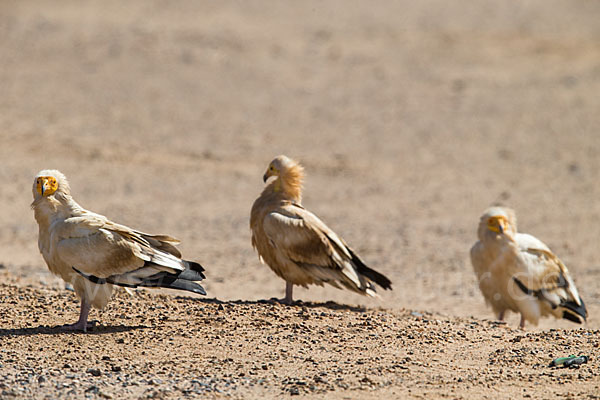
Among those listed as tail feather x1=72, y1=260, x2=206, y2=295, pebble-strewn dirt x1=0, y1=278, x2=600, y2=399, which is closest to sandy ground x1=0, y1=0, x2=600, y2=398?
pebble-strewn dirt x1=0, y1=278, x2=600, y2=399

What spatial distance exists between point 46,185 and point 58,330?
1213mm

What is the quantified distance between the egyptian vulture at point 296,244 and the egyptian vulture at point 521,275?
149 centimetres

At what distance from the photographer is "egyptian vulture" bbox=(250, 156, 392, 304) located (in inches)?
357

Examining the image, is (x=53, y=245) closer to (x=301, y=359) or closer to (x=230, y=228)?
(x=301, y=359)

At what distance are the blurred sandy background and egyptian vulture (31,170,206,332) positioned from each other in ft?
8.58

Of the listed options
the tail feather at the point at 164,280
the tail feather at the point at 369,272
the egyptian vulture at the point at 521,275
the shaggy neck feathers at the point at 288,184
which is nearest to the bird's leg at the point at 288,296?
the tail feather at the point at 369,272

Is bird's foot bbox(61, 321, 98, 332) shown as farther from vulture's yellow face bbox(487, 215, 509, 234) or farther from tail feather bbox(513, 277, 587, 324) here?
tail feather bbox(513, 277, 587, 324)

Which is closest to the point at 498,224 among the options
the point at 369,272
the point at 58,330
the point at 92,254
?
the point at 369,272

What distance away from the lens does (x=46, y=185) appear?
24.8ft

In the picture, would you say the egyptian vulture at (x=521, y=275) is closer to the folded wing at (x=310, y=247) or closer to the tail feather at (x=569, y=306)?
the tail feather at (x=569, y=306)

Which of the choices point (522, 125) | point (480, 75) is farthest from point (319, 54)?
point (522, 125)

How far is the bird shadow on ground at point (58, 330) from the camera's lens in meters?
7.48

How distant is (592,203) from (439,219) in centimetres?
315

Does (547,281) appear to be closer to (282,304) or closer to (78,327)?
(282,304)
